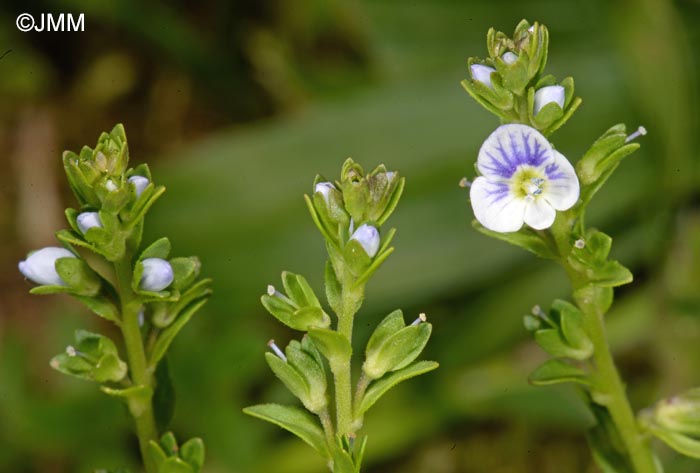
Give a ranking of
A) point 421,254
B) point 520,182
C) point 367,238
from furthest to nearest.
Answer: point 421,254, point 520,182, point 367,238

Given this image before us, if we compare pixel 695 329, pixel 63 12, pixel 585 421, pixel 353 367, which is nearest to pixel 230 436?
pixel 353 367

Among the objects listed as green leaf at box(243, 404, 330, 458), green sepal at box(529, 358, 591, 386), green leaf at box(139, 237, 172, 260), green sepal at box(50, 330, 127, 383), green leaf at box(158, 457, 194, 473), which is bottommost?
green leaf at box(158, 457, 194, 473)

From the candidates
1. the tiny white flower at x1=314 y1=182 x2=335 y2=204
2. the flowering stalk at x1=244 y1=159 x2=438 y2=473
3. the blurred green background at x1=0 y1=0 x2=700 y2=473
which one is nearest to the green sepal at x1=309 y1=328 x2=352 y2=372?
the flowering stalk at x1=244 y1=159 x2=438 y2=473

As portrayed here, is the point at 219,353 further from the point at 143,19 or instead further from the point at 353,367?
the point at 143,19

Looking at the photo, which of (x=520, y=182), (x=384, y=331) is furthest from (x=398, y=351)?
(x=520, y=182)

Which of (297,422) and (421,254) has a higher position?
(421,254)

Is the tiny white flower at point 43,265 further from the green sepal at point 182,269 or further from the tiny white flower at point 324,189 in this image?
the tiny white flower at point 324,189

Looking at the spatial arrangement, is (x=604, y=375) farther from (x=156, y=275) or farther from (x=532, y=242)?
(x=156, y=275)

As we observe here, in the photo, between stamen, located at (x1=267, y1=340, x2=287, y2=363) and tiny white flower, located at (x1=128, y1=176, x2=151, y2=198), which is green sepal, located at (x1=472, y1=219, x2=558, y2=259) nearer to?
stamen, located at (x1=267, y1=340, x2=287, y2=363)
